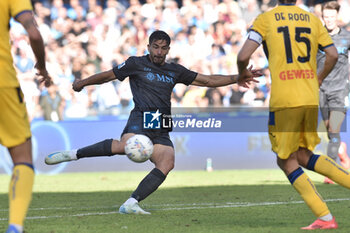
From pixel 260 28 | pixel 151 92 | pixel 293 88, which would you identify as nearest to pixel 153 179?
pixel 151 92

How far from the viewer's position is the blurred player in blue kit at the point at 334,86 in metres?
11.4

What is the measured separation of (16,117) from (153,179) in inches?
119

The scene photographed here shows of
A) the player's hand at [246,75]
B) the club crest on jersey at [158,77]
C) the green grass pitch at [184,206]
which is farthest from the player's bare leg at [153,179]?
the player's hand at [246,75]

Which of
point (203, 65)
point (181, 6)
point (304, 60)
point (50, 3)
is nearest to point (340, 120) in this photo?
point (304, 60)

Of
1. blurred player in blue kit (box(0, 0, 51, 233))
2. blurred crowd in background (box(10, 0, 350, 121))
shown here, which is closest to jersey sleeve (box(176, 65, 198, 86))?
blurred player in blue kit (box(0, 0, 51, 233))

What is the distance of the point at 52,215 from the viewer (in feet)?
26.6

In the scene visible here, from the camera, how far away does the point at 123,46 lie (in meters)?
19.2

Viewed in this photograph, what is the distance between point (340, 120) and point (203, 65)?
22.1ft

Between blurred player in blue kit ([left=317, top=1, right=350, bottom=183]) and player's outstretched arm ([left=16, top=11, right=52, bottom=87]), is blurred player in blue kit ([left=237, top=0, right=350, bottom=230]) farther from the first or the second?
blurred player in blue kit ([left=317, top=1, right=350, bottom=183])

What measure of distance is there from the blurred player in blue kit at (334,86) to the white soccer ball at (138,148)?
4.36m

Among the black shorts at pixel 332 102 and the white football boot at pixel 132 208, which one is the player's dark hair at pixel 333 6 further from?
the white football boot at pixel 132 208

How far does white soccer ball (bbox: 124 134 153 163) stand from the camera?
8.00 metres

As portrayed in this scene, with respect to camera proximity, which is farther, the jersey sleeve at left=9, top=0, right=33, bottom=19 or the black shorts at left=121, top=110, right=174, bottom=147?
the black shorts at left=121, top=110, right=174, bottom=147

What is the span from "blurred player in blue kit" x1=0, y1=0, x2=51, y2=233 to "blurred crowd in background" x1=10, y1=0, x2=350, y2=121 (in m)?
10.8
